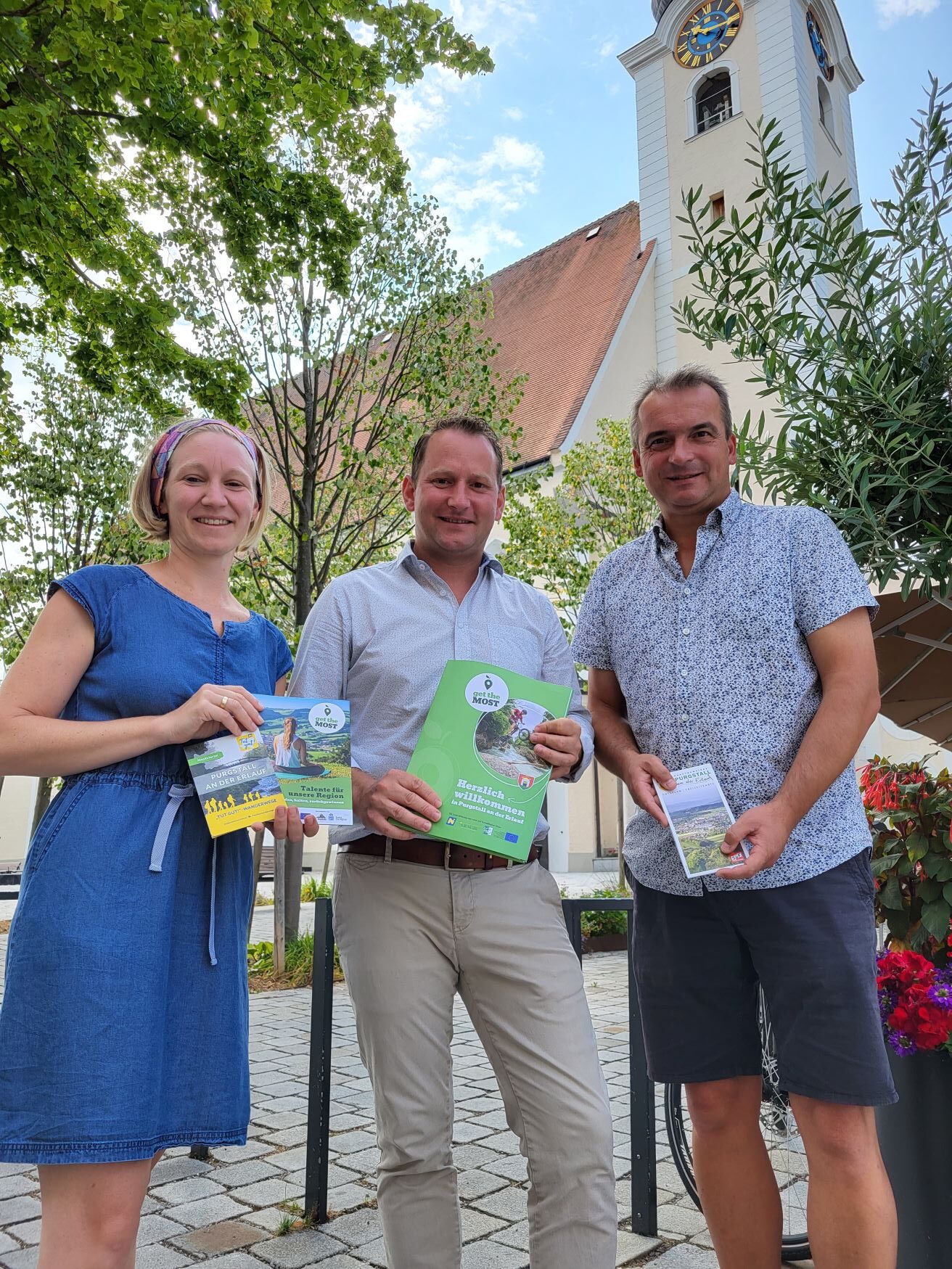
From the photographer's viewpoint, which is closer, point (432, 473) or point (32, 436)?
point (432, 473)

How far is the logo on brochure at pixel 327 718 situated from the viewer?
7.34 feet

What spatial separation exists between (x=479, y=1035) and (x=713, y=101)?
24688 mm

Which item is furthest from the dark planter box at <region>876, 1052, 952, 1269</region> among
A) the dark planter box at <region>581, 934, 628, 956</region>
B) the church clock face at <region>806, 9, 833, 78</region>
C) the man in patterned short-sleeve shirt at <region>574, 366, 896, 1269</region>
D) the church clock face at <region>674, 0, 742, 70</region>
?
the church clock face at <region>806, 9, 833, 78</region>

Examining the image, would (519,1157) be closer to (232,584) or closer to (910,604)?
(910,604)

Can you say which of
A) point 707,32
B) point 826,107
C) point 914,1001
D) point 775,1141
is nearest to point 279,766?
point 914,1001

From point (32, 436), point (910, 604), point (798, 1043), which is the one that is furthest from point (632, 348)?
point (798, 1043)

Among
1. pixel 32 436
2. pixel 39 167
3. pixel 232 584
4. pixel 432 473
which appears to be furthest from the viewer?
pixel 32 436

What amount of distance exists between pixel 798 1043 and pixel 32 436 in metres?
15.0

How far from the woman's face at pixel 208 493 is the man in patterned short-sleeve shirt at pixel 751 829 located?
1.08 m

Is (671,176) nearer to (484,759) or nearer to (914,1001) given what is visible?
(914,1001)

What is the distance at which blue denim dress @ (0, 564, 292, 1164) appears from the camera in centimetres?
186

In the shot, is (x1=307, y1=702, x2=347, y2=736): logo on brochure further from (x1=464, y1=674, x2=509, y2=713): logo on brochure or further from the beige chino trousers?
the beige chino trousers

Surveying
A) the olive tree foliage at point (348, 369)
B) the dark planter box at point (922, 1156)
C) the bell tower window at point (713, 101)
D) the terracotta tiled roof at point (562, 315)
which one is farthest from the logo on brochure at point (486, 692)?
the bell tower window at point (713, 101)

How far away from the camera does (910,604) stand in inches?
132
